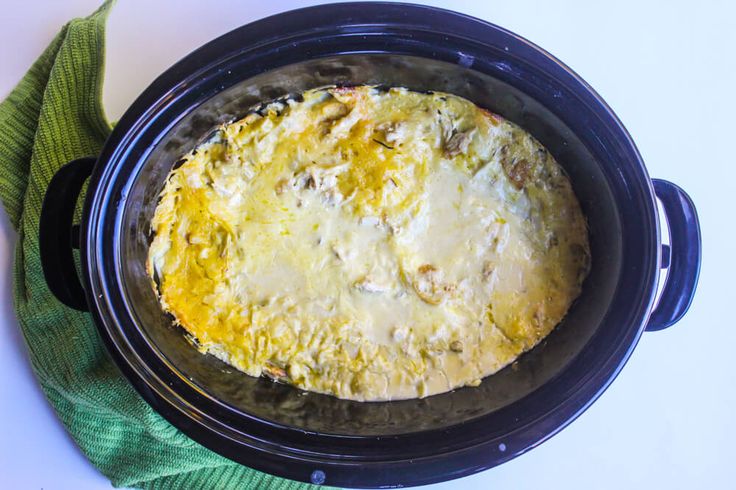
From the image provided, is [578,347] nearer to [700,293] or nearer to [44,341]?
[700,293]

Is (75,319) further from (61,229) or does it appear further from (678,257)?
(678,257)

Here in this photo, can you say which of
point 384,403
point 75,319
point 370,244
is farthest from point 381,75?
point 75,319

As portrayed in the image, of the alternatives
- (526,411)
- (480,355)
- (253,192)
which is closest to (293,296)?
(253,192)

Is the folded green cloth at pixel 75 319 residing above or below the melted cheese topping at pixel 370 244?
below

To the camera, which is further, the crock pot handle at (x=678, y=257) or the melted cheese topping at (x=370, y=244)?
the melted cheese topping at (x=370, y=244)

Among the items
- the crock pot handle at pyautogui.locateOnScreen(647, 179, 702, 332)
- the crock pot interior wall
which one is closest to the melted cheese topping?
the crock pot interior wall

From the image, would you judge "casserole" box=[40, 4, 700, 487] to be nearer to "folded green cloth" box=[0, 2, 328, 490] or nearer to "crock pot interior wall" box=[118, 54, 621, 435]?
"crock pot interior wall" box=[118, 54, 621, 435]

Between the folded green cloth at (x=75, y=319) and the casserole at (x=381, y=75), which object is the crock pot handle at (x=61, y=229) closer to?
the casserole at (x=381, y=75)

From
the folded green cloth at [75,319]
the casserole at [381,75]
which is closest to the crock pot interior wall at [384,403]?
the casserole at [381,75]
